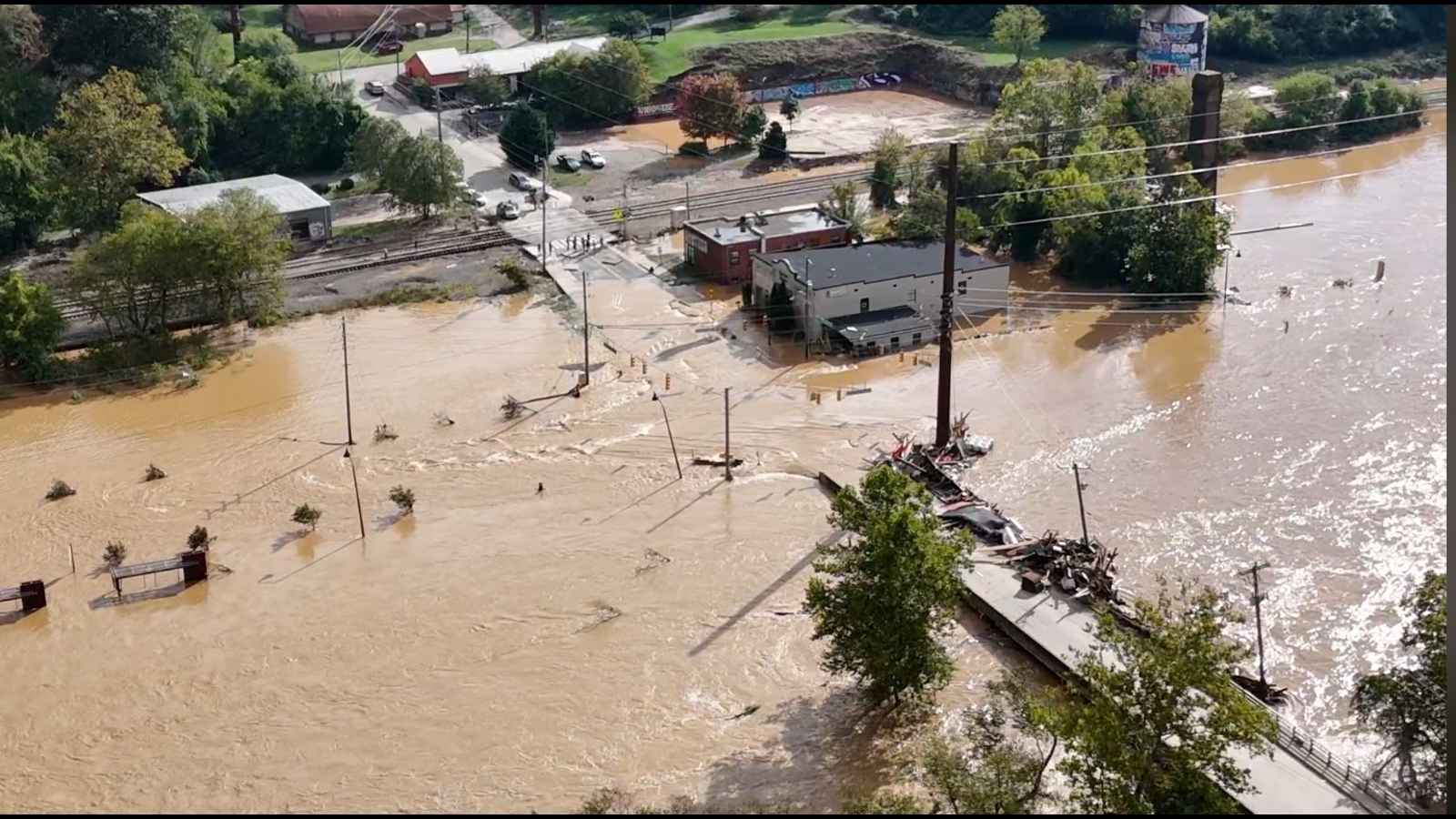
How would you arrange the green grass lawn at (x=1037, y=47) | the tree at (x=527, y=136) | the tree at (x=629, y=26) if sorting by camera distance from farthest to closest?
the tree at (x=629, y=26), the green grass lawn at (x=1037, y=47), the tree at (x=527, y=136)

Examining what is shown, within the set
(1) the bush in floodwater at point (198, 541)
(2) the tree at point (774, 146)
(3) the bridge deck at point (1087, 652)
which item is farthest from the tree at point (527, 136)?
(3) the bridge deck at point (1087, 652)

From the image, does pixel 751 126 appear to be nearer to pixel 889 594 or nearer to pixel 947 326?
pixel 947 326

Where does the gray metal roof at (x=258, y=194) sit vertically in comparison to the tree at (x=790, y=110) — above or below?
below

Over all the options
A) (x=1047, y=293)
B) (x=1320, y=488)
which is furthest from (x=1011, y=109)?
(x=1320, y=488)

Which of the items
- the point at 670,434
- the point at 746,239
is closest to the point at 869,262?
the point at 746,239

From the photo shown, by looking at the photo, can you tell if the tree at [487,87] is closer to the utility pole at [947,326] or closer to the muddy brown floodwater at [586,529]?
the muddy brown floodwater at [586,529]

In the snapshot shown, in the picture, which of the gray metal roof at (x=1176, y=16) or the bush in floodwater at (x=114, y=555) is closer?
the bush in floodwater at (x=114, y=555)

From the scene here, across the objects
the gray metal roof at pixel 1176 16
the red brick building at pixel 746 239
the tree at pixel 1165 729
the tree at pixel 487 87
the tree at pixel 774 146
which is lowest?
the tree at pixel 1165 729

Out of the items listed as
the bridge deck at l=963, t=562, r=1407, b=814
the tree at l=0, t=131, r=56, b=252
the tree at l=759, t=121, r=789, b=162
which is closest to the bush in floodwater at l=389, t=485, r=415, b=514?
the bridge deck at l=963, t=562, r=1407, b=814
